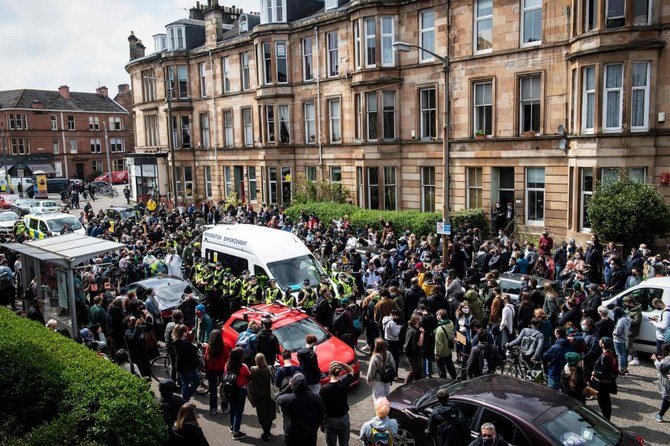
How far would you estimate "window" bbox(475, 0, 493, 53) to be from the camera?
25.1 meters

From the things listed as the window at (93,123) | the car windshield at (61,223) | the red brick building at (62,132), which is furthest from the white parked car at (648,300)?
the window at (93,123)

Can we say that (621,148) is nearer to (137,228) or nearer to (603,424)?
(603,424)

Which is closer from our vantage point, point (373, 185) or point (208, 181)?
point (373, 185)

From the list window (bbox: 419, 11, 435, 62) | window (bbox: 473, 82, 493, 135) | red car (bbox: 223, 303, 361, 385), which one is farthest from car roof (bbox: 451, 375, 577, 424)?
window (bbox: 419, 11, 435, 62)

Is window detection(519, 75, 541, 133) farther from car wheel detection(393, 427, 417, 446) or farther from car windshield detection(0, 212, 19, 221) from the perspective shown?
car windshield detection(0, 212, 19, 221)

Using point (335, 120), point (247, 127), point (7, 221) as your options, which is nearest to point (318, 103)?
point (335, 120)

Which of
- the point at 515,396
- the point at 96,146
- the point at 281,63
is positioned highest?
the point at 281,63

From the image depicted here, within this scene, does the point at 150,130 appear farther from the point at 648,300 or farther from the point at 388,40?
the point at 648,300

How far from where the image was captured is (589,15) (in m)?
21.1

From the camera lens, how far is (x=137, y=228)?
86.0 ft

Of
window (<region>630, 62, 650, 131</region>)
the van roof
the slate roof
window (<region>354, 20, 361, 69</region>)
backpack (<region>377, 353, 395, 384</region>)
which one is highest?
the slate roof

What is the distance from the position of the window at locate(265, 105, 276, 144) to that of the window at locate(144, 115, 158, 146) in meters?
14.1

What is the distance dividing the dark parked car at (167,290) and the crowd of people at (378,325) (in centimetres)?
46

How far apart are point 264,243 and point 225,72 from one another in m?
26.5
